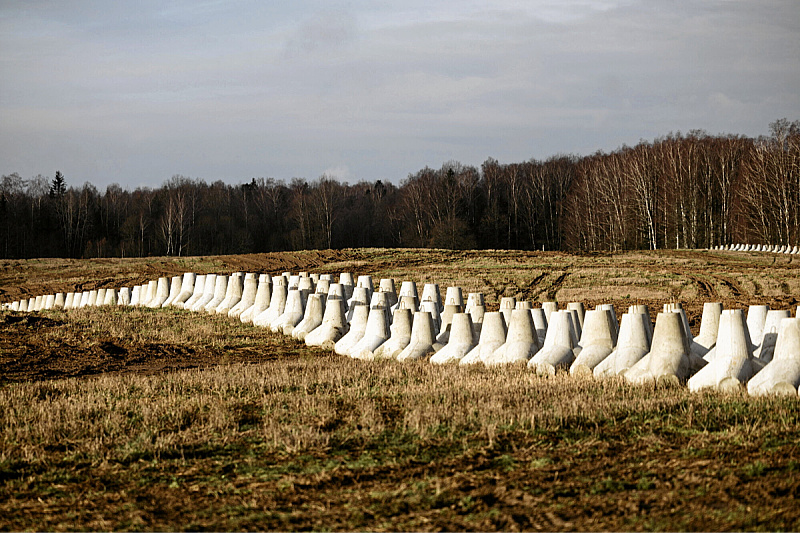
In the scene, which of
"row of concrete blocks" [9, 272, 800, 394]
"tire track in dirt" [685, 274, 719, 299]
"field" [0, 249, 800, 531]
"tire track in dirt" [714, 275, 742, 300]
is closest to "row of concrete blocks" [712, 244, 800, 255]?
"tire track in dirt" [714, 275, 742, 300]

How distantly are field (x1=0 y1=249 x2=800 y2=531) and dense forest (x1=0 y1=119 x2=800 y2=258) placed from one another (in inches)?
2226

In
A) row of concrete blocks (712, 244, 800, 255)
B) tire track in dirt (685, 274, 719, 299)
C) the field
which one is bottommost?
the field

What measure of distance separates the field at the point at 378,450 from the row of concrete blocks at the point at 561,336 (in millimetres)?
458

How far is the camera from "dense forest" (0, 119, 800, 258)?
67812mm

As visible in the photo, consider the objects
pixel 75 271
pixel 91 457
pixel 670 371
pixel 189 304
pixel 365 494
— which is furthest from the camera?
pixel 75 271

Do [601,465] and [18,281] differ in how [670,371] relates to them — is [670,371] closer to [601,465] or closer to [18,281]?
[601,465]

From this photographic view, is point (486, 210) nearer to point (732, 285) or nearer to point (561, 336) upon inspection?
point (732, 285)

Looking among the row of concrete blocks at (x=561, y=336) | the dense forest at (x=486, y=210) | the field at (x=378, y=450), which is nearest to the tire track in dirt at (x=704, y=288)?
the row of concrete blocks at (x=561, y=336)

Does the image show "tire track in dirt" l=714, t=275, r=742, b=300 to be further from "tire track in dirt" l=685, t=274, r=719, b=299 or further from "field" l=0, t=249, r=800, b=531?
"field" l=0, t=249, r=800, b=531

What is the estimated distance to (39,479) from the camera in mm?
6219

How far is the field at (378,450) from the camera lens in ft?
16.8

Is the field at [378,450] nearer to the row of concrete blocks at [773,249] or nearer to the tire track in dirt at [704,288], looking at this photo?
the tire track in dirt at [704,288]

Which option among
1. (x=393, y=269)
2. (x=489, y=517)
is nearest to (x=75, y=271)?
(x=393, y=269)

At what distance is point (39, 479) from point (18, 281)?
1529 inches
